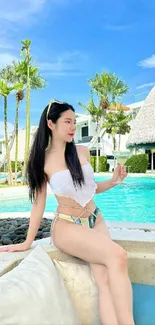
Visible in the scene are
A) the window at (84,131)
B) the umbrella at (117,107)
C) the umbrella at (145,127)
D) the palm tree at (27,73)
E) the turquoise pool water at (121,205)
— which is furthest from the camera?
the window at (84,131)

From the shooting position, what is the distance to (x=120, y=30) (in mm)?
45938

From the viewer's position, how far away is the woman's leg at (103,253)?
1.58m

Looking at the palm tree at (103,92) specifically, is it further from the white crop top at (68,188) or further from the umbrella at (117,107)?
the white crop top at (68,188)

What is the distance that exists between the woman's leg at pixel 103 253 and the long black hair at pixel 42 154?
0.23m

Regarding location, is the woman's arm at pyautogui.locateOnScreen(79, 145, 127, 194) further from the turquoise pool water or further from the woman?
the turquoise pool water

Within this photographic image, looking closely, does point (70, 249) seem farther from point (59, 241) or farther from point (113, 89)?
point (113, 89)

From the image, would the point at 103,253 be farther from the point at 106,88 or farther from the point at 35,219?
the point at 106,88

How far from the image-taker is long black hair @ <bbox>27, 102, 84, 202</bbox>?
2014 mm

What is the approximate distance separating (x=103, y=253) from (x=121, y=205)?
7.60m

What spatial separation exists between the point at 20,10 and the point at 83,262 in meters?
37.8

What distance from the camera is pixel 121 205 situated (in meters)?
9.23

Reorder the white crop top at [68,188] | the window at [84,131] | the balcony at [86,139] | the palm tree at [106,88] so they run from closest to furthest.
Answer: the white crop top at [68,188], the palm tree at [106,88], the balcony at [86,139], the window at [84,131]

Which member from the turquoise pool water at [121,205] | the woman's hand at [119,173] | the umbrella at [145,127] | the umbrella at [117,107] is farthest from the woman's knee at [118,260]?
the umbrella at [117,107]

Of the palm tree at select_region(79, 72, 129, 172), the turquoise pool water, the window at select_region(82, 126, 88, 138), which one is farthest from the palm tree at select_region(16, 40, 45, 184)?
the window at select_region(82, 126, 88, 138)
